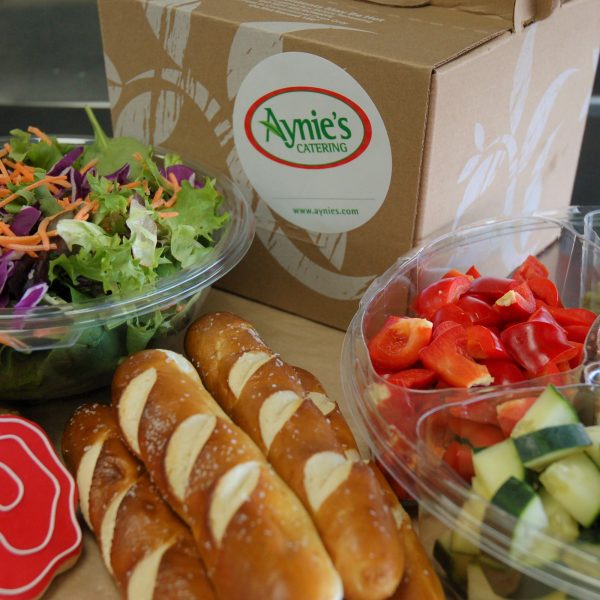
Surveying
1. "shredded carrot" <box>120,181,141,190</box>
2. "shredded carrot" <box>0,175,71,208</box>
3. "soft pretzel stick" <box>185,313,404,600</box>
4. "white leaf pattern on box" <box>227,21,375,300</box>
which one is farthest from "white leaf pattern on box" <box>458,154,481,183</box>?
"shredded carrot" <box>0,175,71,208</box>

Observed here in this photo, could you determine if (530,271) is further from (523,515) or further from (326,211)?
(523,515)

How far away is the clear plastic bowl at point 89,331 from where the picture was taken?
45.4 inches

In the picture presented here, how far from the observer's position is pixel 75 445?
115 cm

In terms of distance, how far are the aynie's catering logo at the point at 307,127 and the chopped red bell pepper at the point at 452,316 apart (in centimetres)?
30

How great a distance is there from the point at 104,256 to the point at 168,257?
139mm

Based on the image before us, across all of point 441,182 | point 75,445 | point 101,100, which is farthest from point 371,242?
point 101,100

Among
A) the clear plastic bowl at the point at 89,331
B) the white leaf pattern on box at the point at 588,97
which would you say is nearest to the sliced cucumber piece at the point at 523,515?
the clear plastic bowl at the point at 89,331

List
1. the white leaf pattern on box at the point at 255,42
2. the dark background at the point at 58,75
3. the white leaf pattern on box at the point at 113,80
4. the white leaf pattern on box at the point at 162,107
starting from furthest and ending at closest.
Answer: the dark background at the point at 58,75 → the white leaf pattern on box at the point at 113,80 → the white leaf pattern on box at the point at 162,107 → the white leaf pattern on box at the point at 255,42

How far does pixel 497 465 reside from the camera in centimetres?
92

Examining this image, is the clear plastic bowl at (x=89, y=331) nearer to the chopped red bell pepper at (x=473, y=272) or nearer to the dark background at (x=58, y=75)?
the chopped red bell pepper at (x=473, y=272)

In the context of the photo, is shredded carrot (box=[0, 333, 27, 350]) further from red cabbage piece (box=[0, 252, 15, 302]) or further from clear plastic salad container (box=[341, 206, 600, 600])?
clear plastic salad container (box=[341, 206, 600, 600])

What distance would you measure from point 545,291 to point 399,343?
28cm

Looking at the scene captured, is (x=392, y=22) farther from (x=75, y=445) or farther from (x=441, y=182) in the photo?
(x=75, y=445)

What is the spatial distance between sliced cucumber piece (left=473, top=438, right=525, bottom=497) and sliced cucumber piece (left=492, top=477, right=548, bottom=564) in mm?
13
